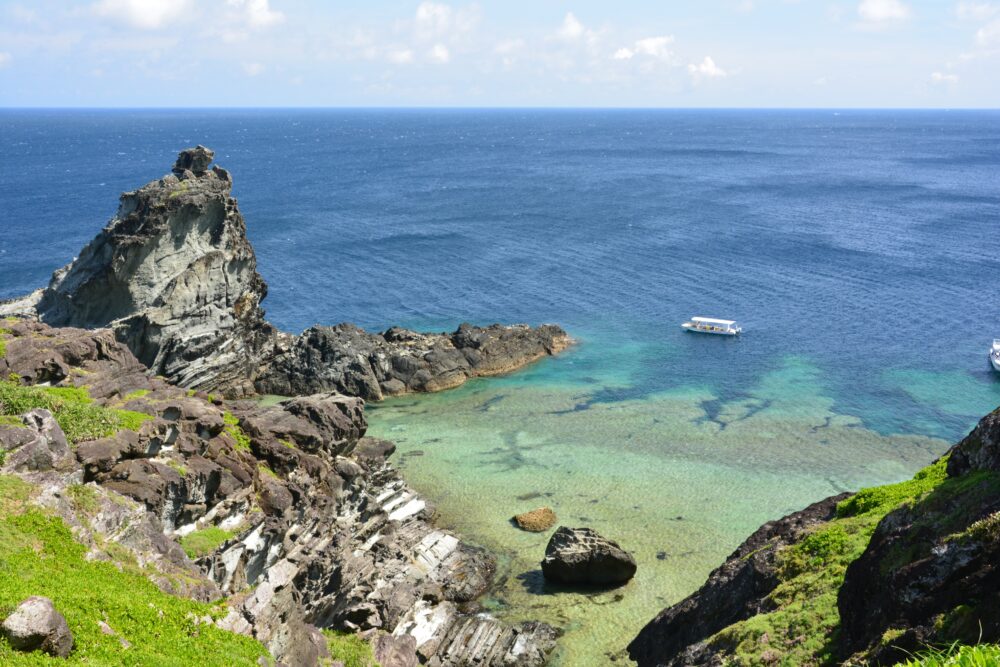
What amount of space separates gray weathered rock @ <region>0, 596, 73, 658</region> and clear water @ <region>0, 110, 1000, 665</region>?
23.9 metres

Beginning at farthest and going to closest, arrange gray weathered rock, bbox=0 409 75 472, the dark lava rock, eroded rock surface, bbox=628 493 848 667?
1. the dark lava rock
2. gray weathered rock, bbox=0 409 75 472
3. eroded rock surface, bbox=628 493 848 667

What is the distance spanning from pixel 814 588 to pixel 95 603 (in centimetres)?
2203

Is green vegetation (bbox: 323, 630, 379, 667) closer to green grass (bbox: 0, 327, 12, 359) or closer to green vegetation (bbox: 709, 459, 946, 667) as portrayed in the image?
green vegetation (bbox: 709, 459, 946, 667)

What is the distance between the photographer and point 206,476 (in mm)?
37188

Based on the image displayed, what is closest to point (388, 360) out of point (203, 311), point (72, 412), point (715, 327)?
point (203, 311)

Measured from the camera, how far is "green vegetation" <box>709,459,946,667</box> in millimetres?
25406

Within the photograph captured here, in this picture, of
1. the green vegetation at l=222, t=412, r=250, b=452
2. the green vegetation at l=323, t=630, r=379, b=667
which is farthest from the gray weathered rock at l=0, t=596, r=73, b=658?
the green vegetation at l=222, t=412, r=250, b=452

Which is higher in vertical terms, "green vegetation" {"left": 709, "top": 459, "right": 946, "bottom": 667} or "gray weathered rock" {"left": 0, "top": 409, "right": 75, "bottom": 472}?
"gray weathered rock" {"left": 0, "top": 409, "right": 75, "bottom": 472}

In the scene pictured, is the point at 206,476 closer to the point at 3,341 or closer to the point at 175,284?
the point at 3,341

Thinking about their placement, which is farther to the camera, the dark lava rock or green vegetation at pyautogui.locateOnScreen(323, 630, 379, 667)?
the dark lava rock

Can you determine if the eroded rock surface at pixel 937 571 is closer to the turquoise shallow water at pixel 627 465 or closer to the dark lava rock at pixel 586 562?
the turquoise shallow water at pixel 627 465

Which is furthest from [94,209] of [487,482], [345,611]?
[345,611]

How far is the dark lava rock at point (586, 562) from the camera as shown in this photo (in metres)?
44.4

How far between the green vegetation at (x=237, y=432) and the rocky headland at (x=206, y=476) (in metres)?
0.11
